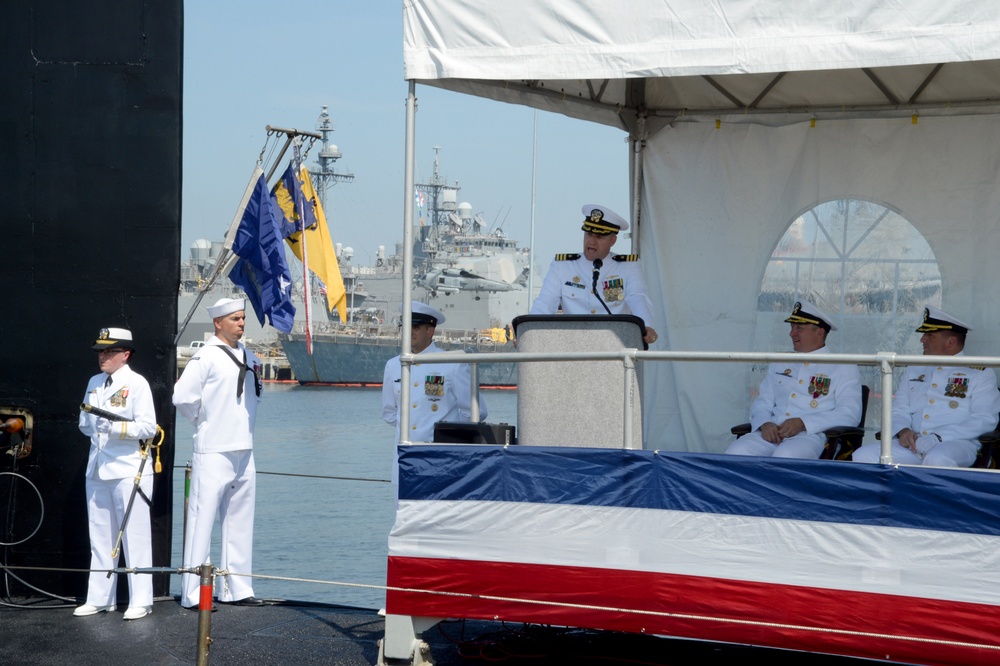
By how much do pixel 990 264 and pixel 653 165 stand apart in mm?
2180

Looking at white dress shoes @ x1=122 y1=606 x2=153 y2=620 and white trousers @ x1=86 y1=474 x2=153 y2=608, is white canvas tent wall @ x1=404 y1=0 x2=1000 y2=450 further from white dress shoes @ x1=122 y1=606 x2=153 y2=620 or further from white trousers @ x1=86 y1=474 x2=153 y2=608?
white dress shoes @ x1=122 y1=606 x2=153 y2=620

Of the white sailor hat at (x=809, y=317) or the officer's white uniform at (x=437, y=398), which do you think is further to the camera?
the officer's white uniform at (x=437, y=398)

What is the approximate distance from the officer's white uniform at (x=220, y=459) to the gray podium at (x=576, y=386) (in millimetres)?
2170

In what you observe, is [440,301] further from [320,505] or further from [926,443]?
[926,443]

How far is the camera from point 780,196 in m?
7.69

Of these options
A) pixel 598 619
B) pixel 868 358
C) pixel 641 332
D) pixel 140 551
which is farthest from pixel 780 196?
pixel 140 551

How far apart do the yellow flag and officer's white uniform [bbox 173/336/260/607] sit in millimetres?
3908

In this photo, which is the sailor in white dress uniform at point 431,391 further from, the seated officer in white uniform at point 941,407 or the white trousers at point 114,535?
the seated officer in white uniform at point 941,407

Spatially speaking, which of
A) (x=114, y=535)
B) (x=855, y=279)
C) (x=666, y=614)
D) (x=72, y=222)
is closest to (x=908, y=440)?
(x=666, y=614)

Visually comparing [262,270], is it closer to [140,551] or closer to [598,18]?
[140,551]

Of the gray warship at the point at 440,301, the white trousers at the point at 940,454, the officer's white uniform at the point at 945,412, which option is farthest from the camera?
the gray warship at the point at 440,301

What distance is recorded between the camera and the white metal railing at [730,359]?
481 cm

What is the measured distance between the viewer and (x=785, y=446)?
20.6ft

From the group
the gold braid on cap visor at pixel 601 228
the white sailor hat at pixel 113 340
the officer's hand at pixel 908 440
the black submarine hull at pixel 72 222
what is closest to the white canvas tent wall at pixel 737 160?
the gold braid on cap visor at pixel 601 228
